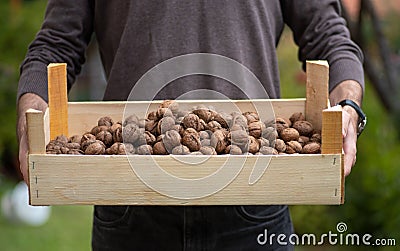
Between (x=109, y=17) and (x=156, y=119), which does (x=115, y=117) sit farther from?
(x=109, y=17)

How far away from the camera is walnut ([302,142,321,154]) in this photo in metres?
1.42

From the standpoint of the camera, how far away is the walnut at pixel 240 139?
1375 mm

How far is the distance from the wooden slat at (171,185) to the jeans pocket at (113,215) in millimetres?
357

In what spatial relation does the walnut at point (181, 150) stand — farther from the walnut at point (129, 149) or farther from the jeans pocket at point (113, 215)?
the jeans pocket at point (113, 215)

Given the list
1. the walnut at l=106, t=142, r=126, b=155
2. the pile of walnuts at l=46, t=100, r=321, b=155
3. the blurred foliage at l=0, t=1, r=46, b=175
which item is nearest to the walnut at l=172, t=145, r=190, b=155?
the pile of walnuts at l=46, t=100, r=321, b=155

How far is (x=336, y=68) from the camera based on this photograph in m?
1.75

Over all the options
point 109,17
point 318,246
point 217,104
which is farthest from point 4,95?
point 217,104

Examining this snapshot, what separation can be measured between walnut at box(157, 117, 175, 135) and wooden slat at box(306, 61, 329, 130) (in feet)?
1.13

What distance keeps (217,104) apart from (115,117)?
0.24m

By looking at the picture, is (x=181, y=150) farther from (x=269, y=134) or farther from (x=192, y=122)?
(x=269, y=134)

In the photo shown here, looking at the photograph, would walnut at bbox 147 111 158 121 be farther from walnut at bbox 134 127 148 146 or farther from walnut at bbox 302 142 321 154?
walnut at bbox 302 142 321 154

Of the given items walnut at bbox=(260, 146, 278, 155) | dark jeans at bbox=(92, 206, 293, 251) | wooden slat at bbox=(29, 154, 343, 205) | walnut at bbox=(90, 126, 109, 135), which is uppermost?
walnut at bbox=(90, 126, 109, 135)

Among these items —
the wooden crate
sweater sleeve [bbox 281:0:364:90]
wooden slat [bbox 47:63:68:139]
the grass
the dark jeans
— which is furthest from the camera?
the grass

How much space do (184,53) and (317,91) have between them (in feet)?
1.13
